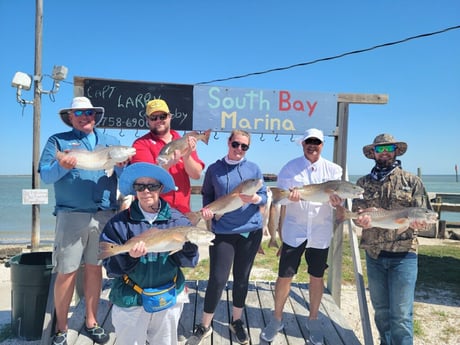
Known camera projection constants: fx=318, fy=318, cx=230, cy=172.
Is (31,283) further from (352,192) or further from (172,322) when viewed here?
(352,192)

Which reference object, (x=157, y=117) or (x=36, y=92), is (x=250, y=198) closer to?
(x=157, y=117)

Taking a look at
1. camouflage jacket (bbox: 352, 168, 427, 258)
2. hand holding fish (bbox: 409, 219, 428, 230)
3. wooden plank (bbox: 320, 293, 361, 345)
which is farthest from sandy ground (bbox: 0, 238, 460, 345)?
hand holding fish (bbox: 409, 219, 428, 230)

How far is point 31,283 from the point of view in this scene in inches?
166

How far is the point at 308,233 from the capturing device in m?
3.79

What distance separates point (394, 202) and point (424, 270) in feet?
19.6

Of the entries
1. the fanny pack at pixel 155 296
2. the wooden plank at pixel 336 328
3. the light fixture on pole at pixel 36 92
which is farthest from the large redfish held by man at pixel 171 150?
the light fixture on pole at pixel 36 92

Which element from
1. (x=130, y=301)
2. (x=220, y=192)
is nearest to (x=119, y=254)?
(x=130, y=301)

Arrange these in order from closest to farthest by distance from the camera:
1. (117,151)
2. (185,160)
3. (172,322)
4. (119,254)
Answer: (119,254)
(172,322)
(117,151)
(185,160)

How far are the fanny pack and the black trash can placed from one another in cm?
239

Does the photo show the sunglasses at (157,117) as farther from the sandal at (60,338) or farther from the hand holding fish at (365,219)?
the sandal at (60,338)

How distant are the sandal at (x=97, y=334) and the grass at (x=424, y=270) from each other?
3.99 m

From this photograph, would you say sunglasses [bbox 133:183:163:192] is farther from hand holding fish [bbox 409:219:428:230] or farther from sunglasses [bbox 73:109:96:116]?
hand holding fish [bbox 409:219:428:230]

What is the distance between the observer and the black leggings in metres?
3.56

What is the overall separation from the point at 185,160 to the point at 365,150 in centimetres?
222
